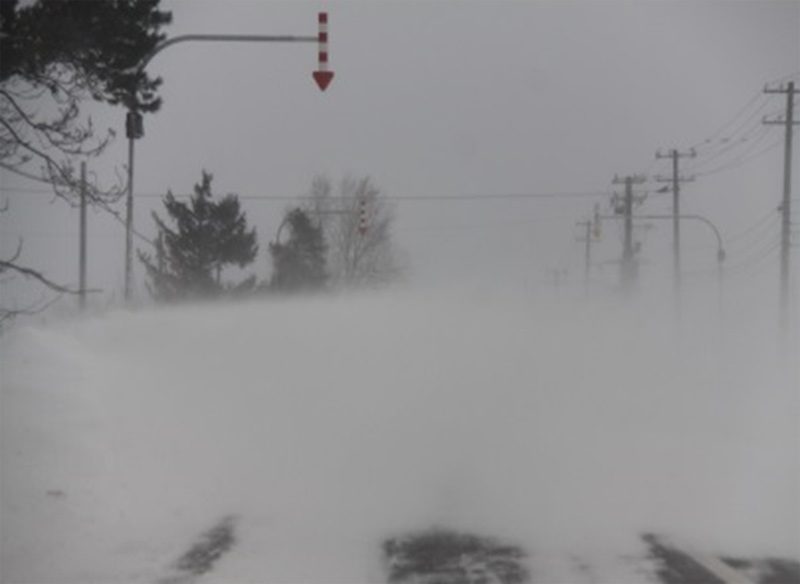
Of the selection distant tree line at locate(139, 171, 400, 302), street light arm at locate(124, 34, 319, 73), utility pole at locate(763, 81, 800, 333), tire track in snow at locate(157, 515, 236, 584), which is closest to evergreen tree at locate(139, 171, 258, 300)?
distant tree line at locate(139, 171, 400, 302)

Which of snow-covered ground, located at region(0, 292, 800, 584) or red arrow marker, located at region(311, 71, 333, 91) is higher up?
red arrow marker, located at region(311, 71, 333, 91)

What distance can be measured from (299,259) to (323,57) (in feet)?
139

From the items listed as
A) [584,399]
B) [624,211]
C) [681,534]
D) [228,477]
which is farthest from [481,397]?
[624,211]

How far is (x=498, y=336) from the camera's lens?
20484mm

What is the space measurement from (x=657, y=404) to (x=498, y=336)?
3.26 m

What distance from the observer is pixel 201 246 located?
4366cm

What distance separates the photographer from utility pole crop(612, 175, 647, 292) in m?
58.1

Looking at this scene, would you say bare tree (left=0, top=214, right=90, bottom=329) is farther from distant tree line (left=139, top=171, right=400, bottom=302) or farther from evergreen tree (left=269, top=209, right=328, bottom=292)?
evergreen tree (left=269, top=209, right=328, bottom=292)

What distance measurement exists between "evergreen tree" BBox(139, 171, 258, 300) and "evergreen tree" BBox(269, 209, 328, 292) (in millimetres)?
6915

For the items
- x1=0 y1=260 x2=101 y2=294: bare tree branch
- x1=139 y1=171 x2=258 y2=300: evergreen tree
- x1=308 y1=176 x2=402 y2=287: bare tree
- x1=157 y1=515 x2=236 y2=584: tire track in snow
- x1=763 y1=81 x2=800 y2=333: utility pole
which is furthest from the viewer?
x1=308 y1=176 x2=402 y2=287: bare tree

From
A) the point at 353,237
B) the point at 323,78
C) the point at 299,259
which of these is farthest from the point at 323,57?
the point at 353,237

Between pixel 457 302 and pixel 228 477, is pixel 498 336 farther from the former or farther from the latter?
pixel 228 477

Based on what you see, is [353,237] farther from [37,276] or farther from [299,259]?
[37,276]

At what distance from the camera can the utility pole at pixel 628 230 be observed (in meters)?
58.1
